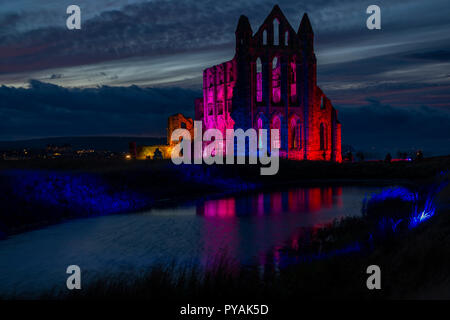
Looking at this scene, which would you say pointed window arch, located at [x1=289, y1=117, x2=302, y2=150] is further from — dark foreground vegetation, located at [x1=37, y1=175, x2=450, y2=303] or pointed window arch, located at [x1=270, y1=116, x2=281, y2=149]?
dark foreground vegetation, located at [x1=37, y1=175, x2=450, y2=303]

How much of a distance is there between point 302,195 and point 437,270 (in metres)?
26.6

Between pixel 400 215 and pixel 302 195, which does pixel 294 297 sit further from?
pixel 302 195

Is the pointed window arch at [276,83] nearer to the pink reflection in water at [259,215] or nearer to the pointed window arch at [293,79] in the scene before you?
the pointed window arch at [293,79]

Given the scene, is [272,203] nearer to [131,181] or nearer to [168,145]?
[131,181]

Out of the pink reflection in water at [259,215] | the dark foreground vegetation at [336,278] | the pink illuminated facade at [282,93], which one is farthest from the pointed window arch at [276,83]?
the dark foreground vegetation at [336,278]

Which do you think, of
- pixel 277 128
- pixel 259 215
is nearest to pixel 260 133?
pixel 277 128

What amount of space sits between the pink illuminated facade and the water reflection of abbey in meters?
23.7

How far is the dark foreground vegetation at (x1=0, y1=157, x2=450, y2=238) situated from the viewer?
2297 cm

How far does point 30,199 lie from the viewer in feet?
76.1

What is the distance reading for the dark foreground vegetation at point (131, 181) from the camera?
23.0 m

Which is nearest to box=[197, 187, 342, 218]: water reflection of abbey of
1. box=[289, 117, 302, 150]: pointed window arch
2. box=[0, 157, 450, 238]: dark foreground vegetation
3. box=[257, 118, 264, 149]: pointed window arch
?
box=[0, 157, 450, 238]: dark foreground vegetation

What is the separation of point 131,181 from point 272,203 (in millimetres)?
9239

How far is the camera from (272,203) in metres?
30.8

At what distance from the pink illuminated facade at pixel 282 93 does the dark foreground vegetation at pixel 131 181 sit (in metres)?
10.5
